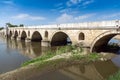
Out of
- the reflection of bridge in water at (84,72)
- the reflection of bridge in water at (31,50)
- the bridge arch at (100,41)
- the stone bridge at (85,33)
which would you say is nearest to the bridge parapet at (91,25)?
the stone bridge at (85,33)

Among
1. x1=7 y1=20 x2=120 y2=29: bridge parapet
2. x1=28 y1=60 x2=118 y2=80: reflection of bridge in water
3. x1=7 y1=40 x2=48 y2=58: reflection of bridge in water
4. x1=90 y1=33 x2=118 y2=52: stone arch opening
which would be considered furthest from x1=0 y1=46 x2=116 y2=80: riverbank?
x1=7 y1=40 x2=48 y2=58: reflection of bridge in water

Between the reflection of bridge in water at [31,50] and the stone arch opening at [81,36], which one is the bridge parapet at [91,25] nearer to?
the stone arch opening at [81,36]

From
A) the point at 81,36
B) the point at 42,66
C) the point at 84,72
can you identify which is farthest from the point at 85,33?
the point at 42,66

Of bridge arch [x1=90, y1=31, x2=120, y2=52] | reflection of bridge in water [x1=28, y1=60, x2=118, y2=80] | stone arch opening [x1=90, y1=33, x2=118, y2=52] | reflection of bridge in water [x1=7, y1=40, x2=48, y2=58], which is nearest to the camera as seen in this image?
reflection of bridge in water [x1=28, y1=60, x2=118, y2=80]

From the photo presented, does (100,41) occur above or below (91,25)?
below

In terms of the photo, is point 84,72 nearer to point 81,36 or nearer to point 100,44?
point 100,44

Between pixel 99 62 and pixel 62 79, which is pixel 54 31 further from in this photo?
pixel 62 79

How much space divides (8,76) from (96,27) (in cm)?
1088

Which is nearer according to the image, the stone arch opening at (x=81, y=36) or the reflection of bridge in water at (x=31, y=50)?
the stone arch opening at (x=81, y=36)

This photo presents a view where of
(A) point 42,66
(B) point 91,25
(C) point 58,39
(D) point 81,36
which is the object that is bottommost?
(A) point 42,66

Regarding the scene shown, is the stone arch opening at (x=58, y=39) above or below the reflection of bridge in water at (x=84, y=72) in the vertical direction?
above

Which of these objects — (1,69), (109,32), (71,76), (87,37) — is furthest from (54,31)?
(71,76)

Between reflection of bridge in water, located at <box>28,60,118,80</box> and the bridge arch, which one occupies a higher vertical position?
the bridge arch

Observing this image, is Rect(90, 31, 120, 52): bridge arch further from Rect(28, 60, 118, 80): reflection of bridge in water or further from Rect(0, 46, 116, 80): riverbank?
Rect(28, 60, 118, 80): reflection of bridge in water
